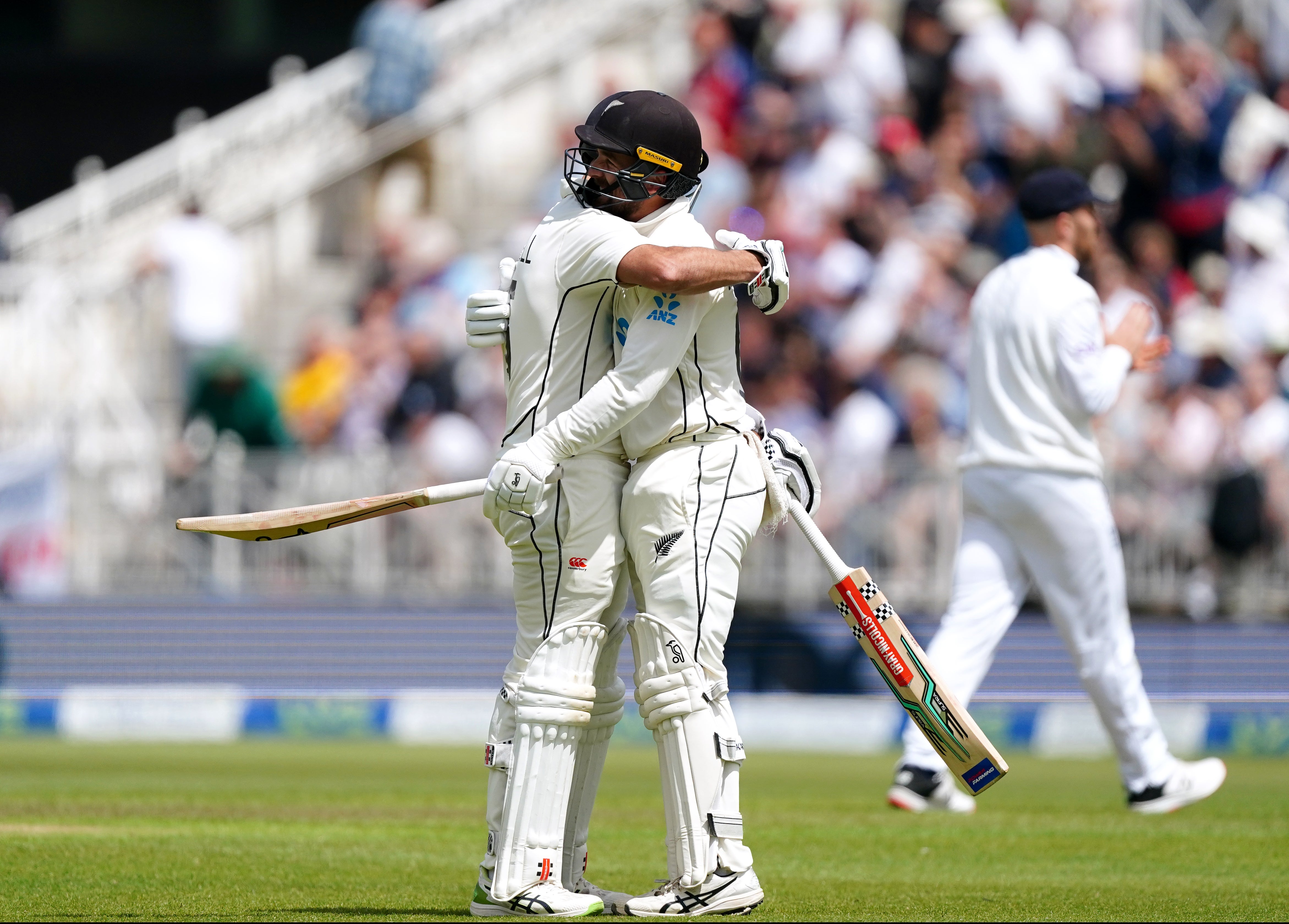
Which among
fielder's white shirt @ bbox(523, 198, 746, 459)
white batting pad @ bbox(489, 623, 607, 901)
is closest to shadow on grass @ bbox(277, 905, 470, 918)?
white batting pad @ bbox(489, 623, 607, 901)

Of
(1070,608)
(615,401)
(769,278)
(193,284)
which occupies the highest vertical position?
(193,284)

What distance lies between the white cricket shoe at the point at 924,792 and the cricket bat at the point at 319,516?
9.36 feet

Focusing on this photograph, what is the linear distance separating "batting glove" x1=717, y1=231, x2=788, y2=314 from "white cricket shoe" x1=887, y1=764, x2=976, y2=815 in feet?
9.34

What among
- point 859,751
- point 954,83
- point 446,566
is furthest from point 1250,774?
point 954,83

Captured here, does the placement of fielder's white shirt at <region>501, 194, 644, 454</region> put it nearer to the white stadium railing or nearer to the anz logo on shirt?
the anz logo on shirt

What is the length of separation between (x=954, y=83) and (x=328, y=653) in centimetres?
637

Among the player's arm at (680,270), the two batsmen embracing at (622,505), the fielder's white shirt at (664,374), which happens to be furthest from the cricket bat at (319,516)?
the player's arm at (680,270)

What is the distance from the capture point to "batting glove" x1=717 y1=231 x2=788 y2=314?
518 cm

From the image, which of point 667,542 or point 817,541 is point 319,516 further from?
point 817,541

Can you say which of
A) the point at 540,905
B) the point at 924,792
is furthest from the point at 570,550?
the point at 924,792

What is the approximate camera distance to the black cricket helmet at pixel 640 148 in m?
5.20

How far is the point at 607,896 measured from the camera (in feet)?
17.3

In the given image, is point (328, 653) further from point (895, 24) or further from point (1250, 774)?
point (895, 24)

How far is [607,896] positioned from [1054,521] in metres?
3.00
